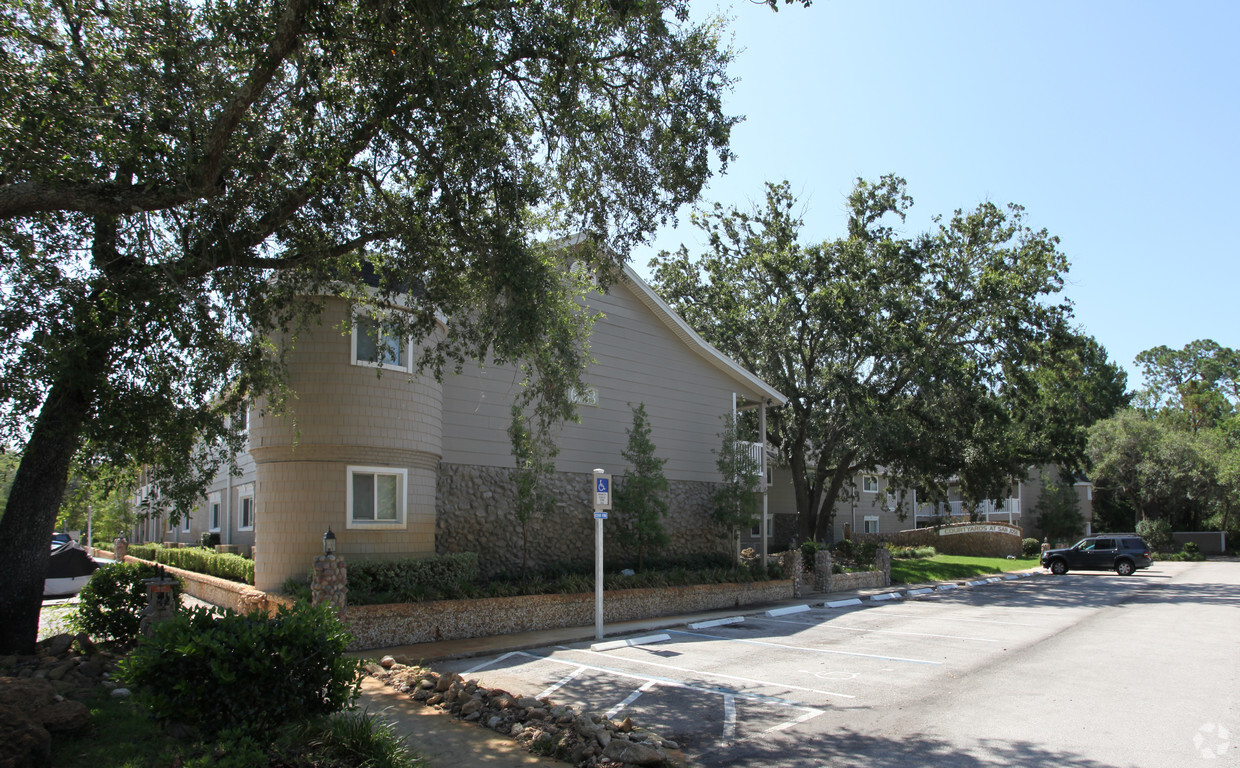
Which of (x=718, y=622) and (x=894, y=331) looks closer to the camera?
(x=718, y=622)

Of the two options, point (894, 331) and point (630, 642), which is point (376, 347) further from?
point (894, 331)

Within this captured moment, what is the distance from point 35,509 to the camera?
9867mm

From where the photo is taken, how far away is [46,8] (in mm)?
9711

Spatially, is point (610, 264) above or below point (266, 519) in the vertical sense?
above

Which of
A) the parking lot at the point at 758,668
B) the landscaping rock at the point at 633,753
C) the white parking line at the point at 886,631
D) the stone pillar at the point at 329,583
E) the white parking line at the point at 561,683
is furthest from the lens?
the white parking line at the point at 886,631

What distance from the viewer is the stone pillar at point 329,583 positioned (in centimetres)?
1211

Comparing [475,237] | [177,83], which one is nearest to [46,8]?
[177,83]

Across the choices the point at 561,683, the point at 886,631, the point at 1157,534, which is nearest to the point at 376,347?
the point at 561,683

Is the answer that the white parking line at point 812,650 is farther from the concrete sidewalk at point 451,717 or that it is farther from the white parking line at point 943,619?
the white parking line at point 943,619

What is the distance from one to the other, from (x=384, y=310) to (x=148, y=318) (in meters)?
5.21

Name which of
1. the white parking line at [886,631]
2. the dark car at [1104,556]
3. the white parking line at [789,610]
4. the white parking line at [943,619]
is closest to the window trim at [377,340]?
the white parking line at [886,631]

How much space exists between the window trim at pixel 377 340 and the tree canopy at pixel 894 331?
16.4m

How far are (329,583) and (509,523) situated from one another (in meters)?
6.12

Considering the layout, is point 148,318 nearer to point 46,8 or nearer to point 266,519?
point 46,8
